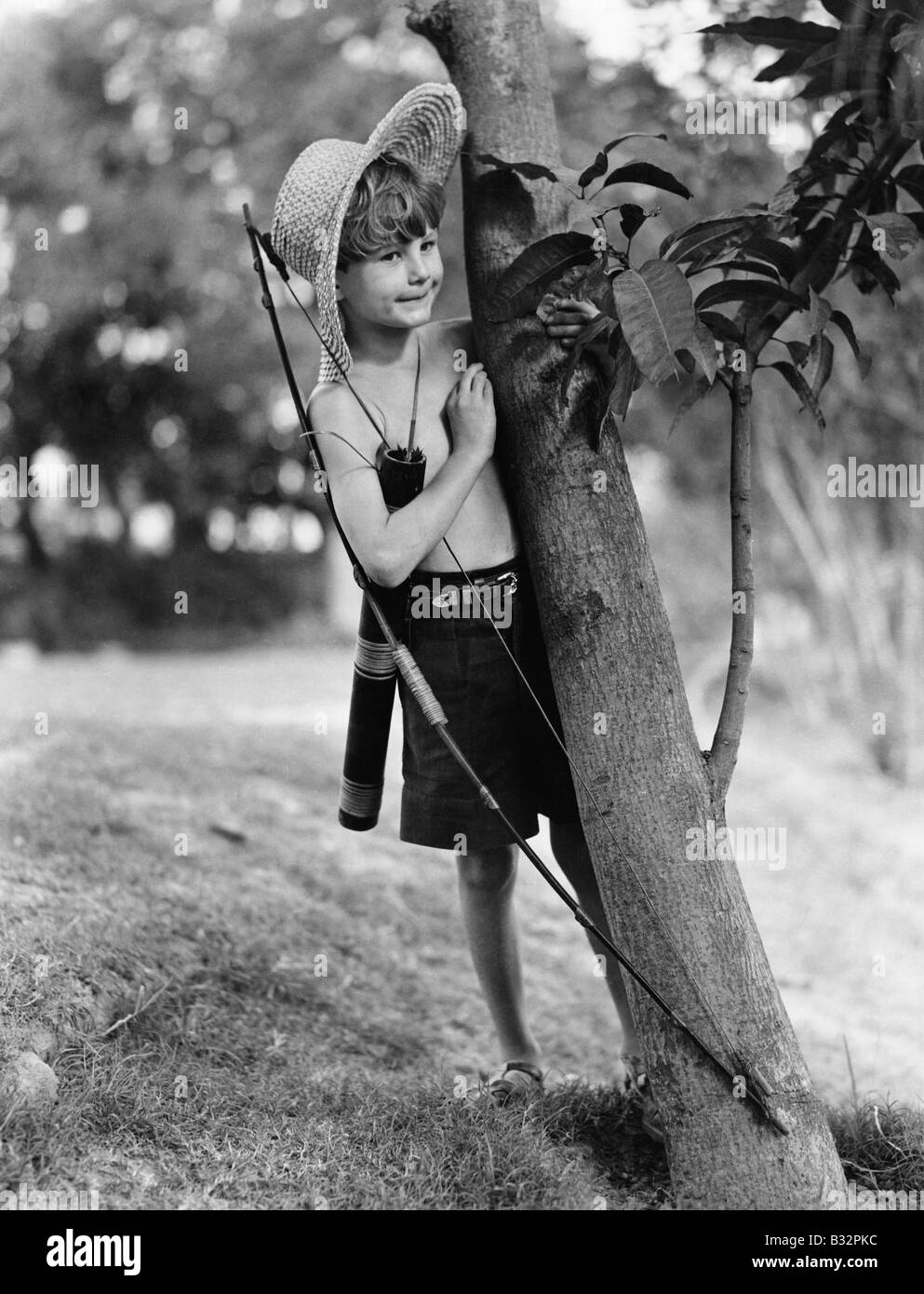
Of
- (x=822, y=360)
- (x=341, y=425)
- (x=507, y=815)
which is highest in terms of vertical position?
(x=822, y=360)

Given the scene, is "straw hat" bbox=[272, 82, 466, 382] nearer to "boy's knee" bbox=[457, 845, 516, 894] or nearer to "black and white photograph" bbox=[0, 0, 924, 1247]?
"black and white photograph" bbox=[0, 0, 924, 1247]

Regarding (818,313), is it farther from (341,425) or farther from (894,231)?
(341,425)

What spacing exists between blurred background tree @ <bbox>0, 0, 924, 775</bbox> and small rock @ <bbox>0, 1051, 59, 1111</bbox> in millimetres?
2591

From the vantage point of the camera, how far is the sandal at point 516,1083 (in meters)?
2.62

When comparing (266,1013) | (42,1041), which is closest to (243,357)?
(266,1013)

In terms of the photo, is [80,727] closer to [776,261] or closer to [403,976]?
[403,976]

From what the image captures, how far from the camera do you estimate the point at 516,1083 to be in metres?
2.70

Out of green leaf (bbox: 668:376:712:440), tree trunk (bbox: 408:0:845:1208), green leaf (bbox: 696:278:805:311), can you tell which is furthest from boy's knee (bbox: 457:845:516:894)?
green leaf (bbox: 696:278:805:311)

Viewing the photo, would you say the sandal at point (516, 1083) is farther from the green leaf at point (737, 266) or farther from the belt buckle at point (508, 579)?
the green leaf at point (737, 266)

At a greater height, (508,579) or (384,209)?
(384,209)

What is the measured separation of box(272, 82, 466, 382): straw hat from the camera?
238cm

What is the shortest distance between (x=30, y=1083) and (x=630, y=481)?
5.25ft
